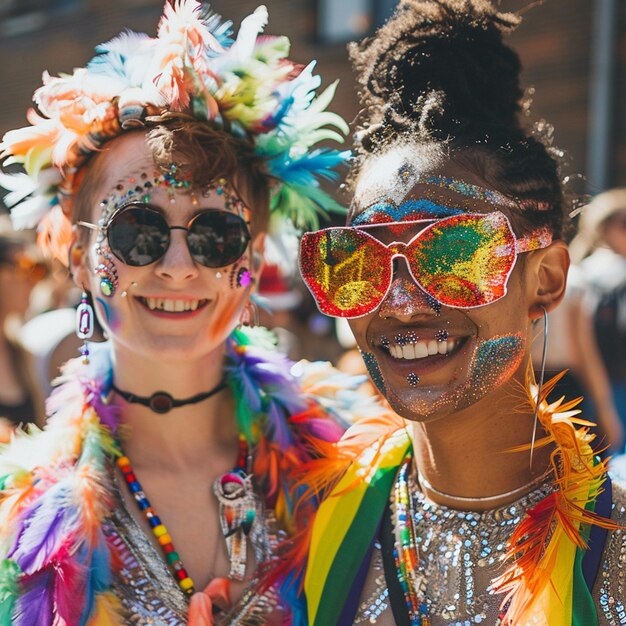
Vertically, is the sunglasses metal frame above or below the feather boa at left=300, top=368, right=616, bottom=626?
above

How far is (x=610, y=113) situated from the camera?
6.66 m

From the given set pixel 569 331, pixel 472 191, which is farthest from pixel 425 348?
pixel 569 331

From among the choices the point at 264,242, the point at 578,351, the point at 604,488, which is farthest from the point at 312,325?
the point at 604,488

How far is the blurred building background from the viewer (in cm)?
664

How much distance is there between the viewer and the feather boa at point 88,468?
6.92 feet

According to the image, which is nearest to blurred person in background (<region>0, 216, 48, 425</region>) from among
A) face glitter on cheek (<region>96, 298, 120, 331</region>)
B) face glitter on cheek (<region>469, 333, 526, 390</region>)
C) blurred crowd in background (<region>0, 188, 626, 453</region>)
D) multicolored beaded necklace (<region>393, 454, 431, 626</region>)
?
blurred crowd in background (<region>0, 188, 626, 453</region>)

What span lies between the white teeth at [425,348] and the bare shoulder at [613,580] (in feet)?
1.56

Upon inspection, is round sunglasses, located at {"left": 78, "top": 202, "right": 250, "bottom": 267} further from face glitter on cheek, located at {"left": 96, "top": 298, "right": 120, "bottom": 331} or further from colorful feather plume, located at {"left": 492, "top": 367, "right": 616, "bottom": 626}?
colorful feather plume, located at {"left": 492, "top": 367, "right": 616, "bottom": 626}

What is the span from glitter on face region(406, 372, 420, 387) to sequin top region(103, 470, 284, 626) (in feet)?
2.31

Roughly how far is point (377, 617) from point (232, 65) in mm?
1467

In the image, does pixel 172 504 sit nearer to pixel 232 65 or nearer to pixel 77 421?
pixel 77 421

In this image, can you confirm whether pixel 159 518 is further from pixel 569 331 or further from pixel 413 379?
pixel 569 331

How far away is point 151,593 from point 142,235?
2.96 ft

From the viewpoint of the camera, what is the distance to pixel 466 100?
2004mm
